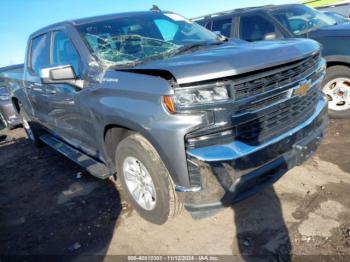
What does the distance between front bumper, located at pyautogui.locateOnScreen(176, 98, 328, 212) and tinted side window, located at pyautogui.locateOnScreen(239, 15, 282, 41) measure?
3458 millimetres

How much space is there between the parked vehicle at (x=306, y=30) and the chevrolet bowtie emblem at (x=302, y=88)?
2.53m

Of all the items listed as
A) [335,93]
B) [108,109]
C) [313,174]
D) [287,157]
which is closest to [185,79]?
[108,109]

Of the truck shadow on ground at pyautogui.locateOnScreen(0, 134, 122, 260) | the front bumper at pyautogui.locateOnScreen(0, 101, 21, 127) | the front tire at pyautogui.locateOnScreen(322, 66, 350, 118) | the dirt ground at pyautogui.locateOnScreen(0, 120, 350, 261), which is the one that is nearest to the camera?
the dirt ground at pyautogui.locateOnScreen(0, 120, 350, 261)

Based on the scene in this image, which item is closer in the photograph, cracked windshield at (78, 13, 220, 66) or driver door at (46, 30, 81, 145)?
cracked windshield at (78, 13, 220, 66)

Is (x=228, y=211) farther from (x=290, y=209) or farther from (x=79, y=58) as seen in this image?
(x=79, y=58)

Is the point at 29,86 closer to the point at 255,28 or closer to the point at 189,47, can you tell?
the point at 189,47

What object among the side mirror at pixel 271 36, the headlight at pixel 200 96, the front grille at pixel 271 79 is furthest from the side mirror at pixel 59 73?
the side mirror at pixel 271 36

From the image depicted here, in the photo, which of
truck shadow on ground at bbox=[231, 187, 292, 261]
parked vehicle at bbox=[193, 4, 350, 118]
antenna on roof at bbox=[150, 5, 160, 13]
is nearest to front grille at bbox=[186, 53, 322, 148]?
truck shadow on ground at bbox=[231, 187, 292, 261]

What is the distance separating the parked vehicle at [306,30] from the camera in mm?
5113

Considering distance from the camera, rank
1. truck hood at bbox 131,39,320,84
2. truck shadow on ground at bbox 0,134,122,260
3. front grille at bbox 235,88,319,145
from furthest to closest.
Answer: truck shadow on ground at bbox 0,134,122,260, front grille at bbox 235,88,319,145, truck hood at bbox 131,39,320,84

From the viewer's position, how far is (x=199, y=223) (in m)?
3.21

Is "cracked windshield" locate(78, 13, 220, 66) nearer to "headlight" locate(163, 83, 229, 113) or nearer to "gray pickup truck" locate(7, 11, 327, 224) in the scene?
"gray pickup truck" locate(7, 11, 327, 224)

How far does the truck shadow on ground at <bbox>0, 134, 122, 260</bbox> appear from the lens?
10.5ft

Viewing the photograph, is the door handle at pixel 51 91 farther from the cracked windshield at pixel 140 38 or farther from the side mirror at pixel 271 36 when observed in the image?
the side mirror at pixel 271 36
